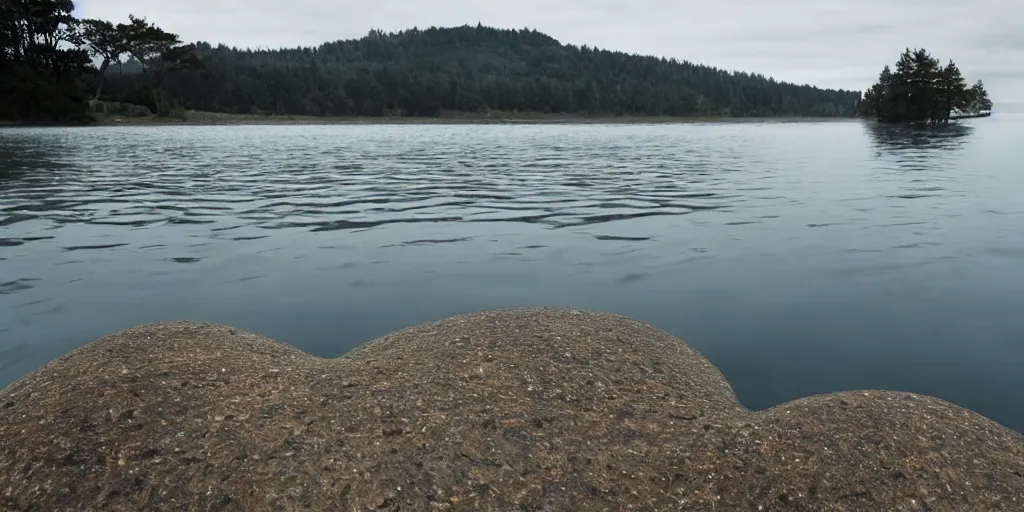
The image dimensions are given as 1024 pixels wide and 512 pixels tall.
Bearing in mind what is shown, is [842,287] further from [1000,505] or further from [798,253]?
[1000,505]

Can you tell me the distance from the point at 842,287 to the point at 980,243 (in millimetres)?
5091

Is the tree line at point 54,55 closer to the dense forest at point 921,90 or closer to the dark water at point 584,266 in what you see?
the dark water at point 584,266

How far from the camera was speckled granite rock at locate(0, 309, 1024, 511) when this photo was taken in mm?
3924

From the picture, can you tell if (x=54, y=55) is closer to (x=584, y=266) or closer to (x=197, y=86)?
(x=197, y=86)

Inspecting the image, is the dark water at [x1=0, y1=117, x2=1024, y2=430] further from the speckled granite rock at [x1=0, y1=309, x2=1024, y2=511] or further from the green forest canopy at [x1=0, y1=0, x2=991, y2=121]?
the green forest canopy at [x1=0, y1=0, x2=991, y2=121]

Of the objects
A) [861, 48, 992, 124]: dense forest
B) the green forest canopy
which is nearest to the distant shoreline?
the green forest canopy

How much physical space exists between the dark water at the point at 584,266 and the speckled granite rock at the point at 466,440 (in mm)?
2275

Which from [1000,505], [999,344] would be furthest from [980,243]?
[1000,505]

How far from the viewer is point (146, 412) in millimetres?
4613

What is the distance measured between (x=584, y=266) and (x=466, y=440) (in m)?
7.70

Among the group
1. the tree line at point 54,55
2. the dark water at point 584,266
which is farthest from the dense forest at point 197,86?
the dark water at point 584,266

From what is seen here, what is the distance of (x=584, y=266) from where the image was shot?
1188 cm

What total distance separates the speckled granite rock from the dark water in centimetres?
227

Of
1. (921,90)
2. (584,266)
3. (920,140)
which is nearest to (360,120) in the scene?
(921,90)
